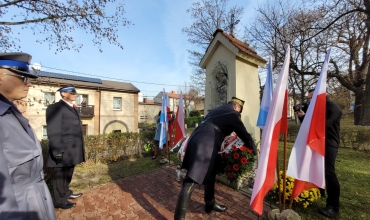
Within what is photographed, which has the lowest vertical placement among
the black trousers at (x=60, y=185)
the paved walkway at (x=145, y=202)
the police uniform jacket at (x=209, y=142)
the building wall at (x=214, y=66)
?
the paved walkway at (x=145, y=202)

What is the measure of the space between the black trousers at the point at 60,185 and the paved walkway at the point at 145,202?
0.64 ft

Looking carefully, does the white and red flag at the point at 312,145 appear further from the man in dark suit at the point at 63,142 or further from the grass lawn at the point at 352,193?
the man in dark suit at the point at 63,142

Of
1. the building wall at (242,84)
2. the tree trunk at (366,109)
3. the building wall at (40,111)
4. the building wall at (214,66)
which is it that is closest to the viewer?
the building wall at (242,84)

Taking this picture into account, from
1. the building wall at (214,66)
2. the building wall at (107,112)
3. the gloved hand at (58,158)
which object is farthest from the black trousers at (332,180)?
the building wall at (107,112)

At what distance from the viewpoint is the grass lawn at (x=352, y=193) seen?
2.88 meters

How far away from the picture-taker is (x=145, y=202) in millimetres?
3418

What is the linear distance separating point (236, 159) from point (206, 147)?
1.53 metres

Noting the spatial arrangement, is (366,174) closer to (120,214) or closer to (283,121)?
(283,121)

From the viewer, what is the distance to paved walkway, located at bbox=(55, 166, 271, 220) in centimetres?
297

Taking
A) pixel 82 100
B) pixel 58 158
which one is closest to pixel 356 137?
pixel 58 158

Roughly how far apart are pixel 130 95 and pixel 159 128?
59.3 ft

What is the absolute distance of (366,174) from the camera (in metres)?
4.86

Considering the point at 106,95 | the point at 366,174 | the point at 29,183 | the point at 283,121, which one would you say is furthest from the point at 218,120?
the point at 106,95

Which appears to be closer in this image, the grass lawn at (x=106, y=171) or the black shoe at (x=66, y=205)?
the black shoe at (x=66, y=205)
